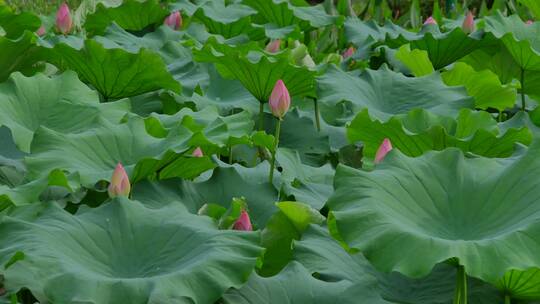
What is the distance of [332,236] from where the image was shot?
1.64 metres

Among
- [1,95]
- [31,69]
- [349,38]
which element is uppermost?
[1,95]

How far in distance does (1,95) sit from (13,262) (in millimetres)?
778

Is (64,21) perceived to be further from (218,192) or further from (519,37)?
(519,37)

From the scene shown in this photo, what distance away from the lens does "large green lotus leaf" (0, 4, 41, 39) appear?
9.91 ft

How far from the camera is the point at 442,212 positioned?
160cm

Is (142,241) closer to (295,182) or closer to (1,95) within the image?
(295,182)

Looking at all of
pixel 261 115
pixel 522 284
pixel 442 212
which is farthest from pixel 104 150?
pixel 522 284

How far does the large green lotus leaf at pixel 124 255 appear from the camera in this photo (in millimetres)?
1408

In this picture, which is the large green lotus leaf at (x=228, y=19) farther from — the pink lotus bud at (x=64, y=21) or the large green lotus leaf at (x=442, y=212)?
the large green lotus leaf at (x=442, y=212)

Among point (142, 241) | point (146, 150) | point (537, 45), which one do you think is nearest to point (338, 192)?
point (142, 241)

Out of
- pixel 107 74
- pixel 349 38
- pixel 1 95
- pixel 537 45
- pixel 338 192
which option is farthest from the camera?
pixel 349 38

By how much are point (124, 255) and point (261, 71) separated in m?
0.88

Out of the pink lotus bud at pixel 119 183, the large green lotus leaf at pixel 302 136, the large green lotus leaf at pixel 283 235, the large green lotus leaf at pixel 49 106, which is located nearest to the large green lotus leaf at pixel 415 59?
the large green lotus leaf at pixel 302 136

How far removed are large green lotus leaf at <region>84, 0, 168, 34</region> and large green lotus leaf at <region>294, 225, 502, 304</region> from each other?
6.01ft
